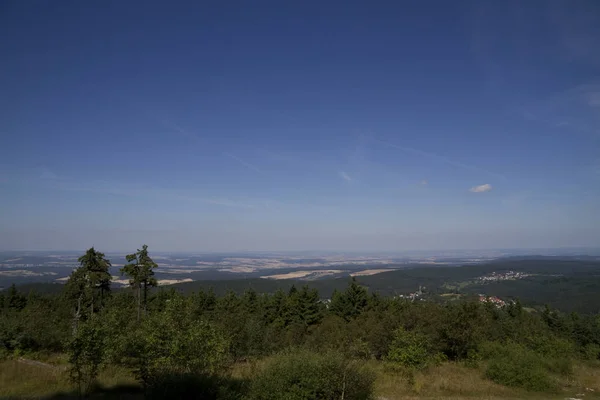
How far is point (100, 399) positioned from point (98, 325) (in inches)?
108

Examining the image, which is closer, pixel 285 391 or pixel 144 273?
pixel 285 391

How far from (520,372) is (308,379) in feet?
42.5

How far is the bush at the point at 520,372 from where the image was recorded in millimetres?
16188

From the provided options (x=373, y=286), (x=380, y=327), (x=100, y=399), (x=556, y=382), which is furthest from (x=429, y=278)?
(x=100, y=399)

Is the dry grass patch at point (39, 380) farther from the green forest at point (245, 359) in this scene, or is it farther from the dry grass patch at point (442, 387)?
the dry grass patch at point (442, 387)

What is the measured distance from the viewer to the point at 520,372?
55.1 feet

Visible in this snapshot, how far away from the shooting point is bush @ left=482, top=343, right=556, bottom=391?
16188mm

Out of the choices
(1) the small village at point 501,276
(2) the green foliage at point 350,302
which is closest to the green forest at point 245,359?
(2) the green foliage at point 350,302

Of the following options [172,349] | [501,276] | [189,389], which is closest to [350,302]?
[172,349]

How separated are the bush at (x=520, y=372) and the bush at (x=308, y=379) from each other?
10753 millimetres

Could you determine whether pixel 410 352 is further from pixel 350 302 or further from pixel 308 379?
pixel 350 302

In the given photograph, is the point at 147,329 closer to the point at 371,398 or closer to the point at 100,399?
the point at 100,399

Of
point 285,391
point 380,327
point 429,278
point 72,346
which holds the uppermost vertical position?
point 72,346

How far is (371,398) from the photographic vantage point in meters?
11.5
